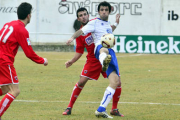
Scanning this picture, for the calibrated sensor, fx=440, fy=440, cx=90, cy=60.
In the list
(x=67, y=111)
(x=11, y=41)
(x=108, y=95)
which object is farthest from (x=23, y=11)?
(x=67, y=111)

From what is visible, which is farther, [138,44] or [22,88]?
[138,44]

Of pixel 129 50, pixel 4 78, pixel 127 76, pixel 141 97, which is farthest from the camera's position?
pixel 129 50

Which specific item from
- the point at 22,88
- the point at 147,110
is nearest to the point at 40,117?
the point at 147,110

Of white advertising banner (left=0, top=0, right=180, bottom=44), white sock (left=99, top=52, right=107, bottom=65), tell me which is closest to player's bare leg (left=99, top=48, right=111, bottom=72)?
white sock (left=99, top=52, right=107, bottom=65)

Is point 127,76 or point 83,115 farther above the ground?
point 83,115

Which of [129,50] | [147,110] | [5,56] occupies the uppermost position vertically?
[5,56]

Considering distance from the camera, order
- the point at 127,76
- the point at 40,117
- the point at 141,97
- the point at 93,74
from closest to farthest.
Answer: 1. the point at 40,117
2. the point at 93,74
3. the point at 141,97
4. the point at 127,76

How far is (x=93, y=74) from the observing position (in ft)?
27.3

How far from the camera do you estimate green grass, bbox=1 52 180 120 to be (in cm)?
808

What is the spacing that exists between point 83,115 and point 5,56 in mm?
1961

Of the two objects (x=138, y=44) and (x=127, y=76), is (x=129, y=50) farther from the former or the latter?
(x=127, y=76)

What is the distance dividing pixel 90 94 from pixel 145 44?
15.5 metres

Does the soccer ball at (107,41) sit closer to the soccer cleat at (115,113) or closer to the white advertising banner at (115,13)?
the soccer cleat at (115,113)

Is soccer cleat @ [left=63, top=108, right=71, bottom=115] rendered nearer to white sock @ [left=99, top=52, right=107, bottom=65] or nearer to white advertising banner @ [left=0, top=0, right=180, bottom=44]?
white sock @ [left=99, top=52, right=107, bottom=65]
